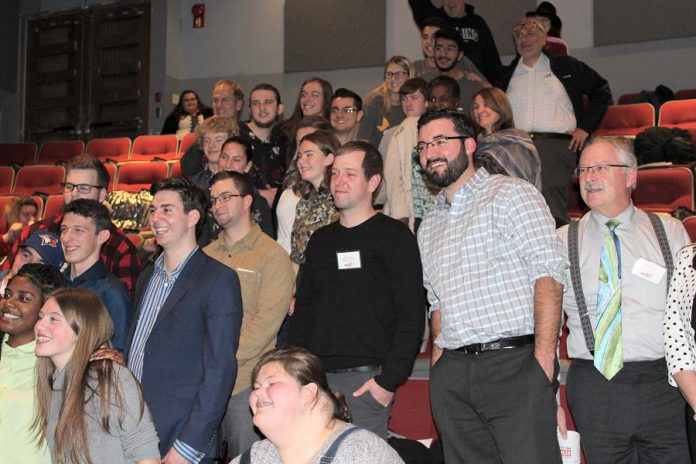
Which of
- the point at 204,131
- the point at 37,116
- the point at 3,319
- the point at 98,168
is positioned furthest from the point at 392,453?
→ the point at 37,116

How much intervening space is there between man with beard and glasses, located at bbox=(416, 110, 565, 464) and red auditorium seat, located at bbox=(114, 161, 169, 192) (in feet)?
20.0

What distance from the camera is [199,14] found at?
1210 centimetres

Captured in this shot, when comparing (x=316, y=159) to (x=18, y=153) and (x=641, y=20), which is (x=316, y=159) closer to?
(x=641, y=20)

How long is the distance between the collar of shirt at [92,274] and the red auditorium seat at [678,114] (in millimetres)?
5577

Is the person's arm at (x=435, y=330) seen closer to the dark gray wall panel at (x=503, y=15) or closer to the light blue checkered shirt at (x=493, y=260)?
the light blue checkered shirt at (x=493, y=260)

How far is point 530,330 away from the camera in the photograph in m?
2.70

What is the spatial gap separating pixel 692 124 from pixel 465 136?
16.1 ft

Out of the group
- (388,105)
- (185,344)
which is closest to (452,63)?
(388,105)

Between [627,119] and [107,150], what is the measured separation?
647 centimetres

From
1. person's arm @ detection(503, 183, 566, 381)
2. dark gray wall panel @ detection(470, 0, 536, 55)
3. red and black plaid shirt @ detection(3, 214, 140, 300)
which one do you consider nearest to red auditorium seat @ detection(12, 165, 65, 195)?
dark gray wall panel @ detection(470, 0, 536, 55)

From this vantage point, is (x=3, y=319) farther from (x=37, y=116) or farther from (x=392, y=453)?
(x=37, y=116)

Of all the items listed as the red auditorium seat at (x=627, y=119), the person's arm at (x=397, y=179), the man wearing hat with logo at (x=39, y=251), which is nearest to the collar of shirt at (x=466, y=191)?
the person's arm at (x=397, y=179)

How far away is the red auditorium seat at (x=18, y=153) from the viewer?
35.7 feet

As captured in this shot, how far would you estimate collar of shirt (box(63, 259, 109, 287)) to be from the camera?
333 cm
